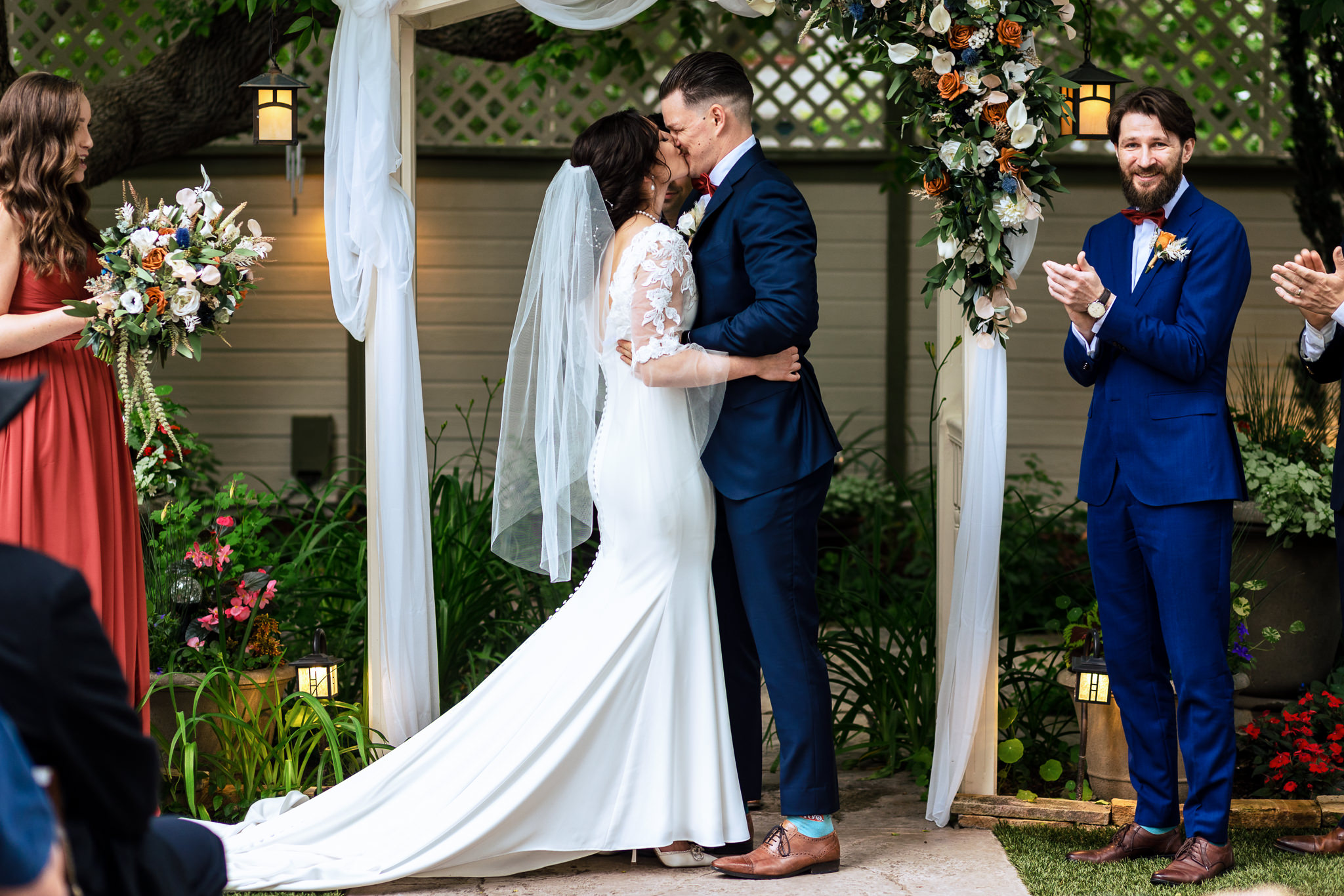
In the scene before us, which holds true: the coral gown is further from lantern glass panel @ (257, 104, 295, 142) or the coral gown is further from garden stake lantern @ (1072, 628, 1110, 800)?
garden stake lantern @ (1072, 628, 1110, 800)

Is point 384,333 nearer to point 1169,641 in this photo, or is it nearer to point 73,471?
point 73,471

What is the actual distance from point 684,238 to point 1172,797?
193 centimetres

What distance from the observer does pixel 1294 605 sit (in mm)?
4551

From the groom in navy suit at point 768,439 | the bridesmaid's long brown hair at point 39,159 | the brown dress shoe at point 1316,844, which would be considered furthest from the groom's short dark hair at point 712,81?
the brown dress shoe at point 1316,844

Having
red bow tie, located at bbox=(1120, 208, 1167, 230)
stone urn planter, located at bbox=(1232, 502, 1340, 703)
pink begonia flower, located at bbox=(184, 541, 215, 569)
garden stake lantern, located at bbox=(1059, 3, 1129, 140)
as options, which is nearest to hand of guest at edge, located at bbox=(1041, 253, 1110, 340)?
red bow tie, located at bbox=(1120, 208, 1167, 230)

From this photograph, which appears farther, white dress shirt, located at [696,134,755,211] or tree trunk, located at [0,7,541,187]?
tree trunk, located at [0,7,541,187]

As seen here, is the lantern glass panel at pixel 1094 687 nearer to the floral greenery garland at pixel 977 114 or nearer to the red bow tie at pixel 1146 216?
the floral greenery garland at pixel 977 114

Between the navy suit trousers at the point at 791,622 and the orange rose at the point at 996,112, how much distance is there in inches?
38.6

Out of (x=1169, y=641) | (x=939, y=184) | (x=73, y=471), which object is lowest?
(x=1169, y=641)

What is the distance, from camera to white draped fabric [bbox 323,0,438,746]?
11.2 ft

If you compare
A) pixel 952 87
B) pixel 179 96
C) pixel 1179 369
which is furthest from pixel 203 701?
pixel 1179 369

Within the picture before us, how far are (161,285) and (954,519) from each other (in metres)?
2.27

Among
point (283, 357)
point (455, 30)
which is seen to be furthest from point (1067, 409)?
point (283, 357)

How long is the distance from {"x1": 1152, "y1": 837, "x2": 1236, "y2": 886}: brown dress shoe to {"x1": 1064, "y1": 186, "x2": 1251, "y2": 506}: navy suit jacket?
0.84 meters
